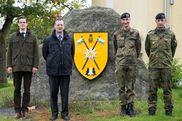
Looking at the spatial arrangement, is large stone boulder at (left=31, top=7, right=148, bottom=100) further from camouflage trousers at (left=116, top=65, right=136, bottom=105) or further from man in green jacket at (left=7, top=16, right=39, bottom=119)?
man in green jacket at (left=7, top=16, right=39, bottom=119)

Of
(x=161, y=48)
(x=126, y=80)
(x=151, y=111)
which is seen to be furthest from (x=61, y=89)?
(x=161, y=48)

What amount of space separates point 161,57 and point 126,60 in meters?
0.70

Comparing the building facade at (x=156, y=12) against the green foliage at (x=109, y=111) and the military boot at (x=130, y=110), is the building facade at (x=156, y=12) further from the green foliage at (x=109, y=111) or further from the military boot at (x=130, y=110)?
→ the military boot at (x=130, y=110)

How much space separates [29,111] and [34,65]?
54.3 inches

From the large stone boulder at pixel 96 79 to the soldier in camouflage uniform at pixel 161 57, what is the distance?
2.12 m

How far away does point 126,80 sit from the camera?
9.39 m

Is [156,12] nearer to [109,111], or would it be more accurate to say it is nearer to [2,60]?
[2,60]

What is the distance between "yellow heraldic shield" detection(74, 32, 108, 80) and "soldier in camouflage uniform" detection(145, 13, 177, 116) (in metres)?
2.33

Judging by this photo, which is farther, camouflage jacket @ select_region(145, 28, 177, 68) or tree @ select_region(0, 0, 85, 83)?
tree @ select_region(0, 0, 85, 83)

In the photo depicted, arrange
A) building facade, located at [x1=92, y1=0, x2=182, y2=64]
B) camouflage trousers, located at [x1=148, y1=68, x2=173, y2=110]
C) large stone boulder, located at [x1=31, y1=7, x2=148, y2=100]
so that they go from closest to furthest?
camouflage trousers, located at [x1=148, y1=68, x2=173, y2=110], large stone boulder, located at [x1=31, y1=7, x2=148, y2=100], building facade, located at [x1=92, y1=0, x2=182, y2=64]

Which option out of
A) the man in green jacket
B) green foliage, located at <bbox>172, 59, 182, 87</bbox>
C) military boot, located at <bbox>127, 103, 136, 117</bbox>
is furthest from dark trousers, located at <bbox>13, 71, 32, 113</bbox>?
green foliage, located at <bbox>172, 59, 182, 87</bbox>

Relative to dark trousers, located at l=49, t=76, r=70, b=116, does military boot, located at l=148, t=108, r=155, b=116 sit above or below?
below

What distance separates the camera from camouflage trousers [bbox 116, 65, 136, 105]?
9.33m

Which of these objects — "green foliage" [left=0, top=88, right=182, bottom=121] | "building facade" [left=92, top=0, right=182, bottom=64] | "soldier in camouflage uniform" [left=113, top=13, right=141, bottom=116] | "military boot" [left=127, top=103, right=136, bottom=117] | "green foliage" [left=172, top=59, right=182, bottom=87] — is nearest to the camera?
"green foliage" [left=0, top=88, right=182, bottom=121]
